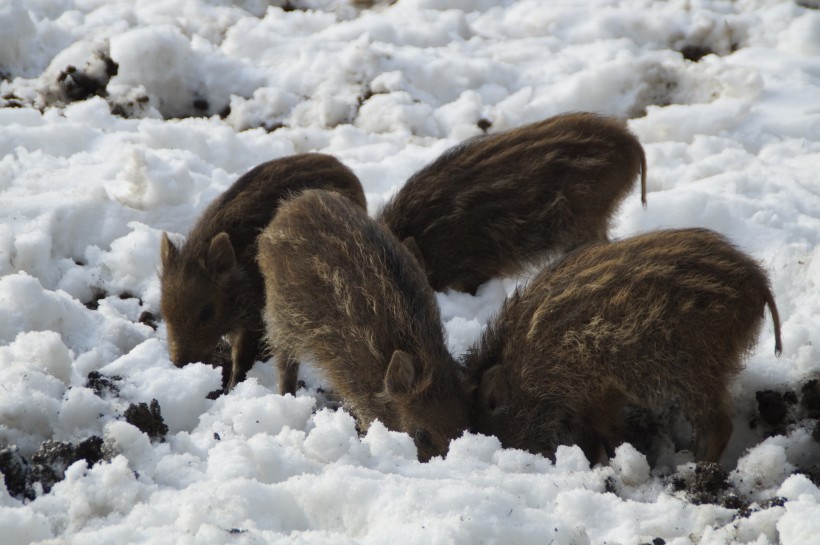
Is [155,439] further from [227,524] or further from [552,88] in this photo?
[552,88]

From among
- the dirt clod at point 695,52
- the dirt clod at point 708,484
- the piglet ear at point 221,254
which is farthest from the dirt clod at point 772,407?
the dirt clod at point 695,52

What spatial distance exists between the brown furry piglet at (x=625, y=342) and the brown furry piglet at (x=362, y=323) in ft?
0.87

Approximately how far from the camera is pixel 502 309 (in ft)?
14.1

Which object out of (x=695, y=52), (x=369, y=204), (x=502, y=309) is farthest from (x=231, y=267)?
(x=695, y=52)

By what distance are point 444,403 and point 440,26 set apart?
434 cm

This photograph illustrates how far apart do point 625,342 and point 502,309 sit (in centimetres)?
72

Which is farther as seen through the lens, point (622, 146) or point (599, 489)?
point (622, 146)

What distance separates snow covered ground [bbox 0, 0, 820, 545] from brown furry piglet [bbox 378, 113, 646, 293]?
256 millimetres

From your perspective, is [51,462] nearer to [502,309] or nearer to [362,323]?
[362,323]

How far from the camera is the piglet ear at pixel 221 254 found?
15.2 ft

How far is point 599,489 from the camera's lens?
3242 mm

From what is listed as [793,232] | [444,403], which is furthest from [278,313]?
[793,232]

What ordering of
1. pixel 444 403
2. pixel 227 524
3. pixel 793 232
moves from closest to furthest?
1. pixel 227 524
2. pixel 444 403
3. pixel 793 232

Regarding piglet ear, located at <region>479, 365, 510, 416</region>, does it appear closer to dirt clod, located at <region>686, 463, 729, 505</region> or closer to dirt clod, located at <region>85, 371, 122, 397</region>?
dirt clod, located at <region>686, 463, 729, 505</region>
